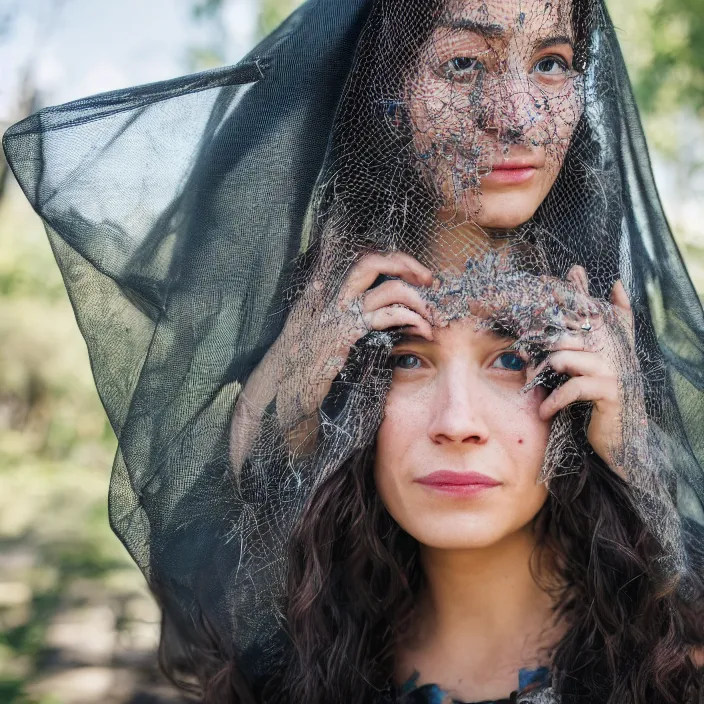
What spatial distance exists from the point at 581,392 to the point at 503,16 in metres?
0.70

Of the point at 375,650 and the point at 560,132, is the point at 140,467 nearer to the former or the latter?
the point at 375,650

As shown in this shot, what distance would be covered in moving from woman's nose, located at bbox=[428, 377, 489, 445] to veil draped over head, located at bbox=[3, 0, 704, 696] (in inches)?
5.2

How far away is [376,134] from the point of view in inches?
68.6

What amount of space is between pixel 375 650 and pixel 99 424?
278 inches

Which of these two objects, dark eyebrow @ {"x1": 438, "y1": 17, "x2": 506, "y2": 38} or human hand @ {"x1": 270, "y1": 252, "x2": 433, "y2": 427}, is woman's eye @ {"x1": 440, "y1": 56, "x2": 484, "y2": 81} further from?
human hand @ {"x1": 270, "y1": 252, "x2": 433, "y2": 427}

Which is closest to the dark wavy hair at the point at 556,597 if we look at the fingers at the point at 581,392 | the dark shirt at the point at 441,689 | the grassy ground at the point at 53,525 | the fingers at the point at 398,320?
the dark shirt at the point at 441,689

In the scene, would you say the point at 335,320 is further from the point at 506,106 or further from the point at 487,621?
the point at 487,621

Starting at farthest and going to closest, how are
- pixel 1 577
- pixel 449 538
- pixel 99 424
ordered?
pixel 99 424 → pixel 1 577 → pixel 449 538

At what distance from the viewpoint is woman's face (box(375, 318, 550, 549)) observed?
1634 millimetres

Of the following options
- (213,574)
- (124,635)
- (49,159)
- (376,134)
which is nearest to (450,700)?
(213,574)

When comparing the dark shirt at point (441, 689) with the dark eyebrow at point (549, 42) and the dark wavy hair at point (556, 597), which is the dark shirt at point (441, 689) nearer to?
the dark wavy hair at point (556, 597)

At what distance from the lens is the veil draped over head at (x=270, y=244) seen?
1734 mm

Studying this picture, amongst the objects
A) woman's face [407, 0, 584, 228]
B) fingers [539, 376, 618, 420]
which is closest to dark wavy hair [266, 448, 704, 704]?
fingers [539, 376, 618, 420]

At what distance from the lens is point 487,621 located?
73.2 inches
